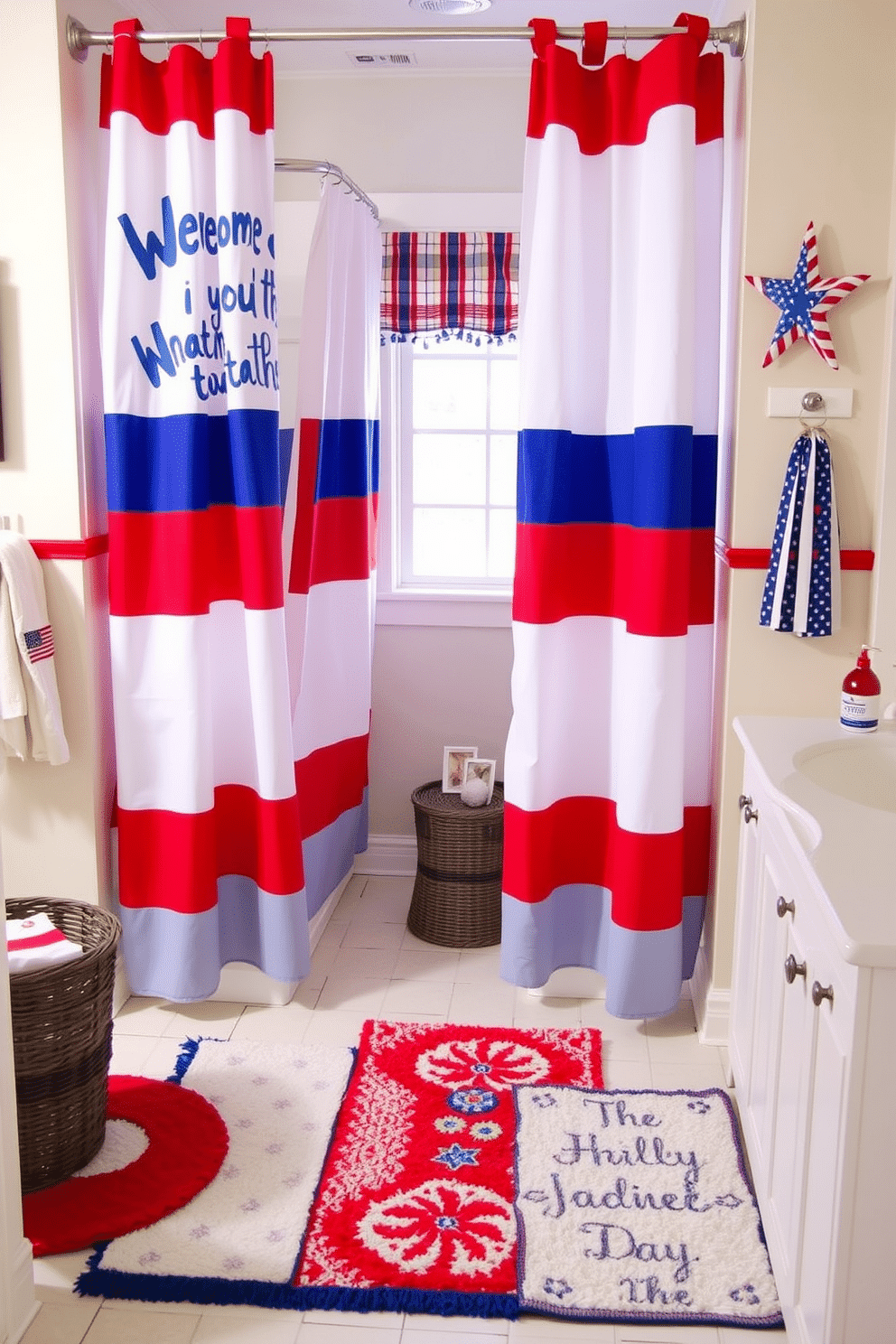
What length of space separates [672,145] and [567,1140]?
1953 millimetres

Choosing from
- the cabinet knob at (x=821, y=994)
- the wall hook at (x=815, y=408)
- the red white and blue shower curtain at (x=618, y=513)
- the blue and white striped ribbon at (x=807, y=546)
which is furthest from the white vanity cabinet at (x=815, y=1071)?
the wall hook at (x=815, y=408)

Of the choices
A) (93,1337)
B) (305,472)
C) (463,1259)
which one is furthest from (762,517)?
(93,1337)

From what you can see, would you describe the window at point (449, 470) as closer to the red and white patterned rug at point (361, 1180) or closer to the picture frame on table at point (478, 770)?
the picture frame on table at point (478, 770)

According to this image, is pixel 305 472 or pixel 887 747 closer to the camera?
pixel 887 747

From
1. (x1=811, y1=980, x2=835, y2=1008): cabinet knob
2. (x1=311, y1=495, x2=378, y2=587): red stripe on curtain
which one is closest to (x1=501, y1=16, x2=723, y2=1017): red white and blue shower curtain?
(x1=311, y1=495, x2=378, y2=587): red stripe on curtain

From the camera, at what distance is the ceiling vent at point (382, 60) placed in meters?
3.33

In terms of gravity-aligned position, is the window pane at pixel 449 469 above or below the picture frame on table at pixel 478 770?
above

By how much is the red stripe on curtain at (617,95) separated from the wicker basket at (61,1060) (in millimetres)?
1878

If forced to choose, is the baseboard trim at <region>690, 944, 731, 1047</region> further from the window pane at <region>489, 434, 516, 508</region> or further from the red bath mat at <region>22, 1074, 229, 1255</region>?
the window pane at <region>489, 434, 516, 508</region>

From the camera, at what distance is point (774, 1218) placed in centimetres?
190

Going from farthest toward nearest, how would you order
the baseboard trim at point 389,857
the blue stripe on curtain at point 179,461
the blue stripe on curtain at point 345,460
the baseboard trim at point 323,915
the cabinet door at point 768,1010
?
the baseboard trim at point 389,857
the baseboard trim at point 323,915
the blue stripe on curtain at point 345,460
the blue stripe on curtain at point 179,461
the cabinet door at point 768,1010

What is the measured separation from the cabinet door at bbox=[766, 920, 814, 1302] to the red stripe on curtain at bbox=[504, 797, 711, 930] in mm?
750

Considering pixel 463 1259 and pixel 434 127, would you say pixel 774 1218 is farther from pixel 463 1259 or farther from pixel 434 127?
pixel 434 127

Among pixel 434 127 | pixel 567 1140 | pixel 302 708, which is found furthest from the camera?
pixel 434 127
